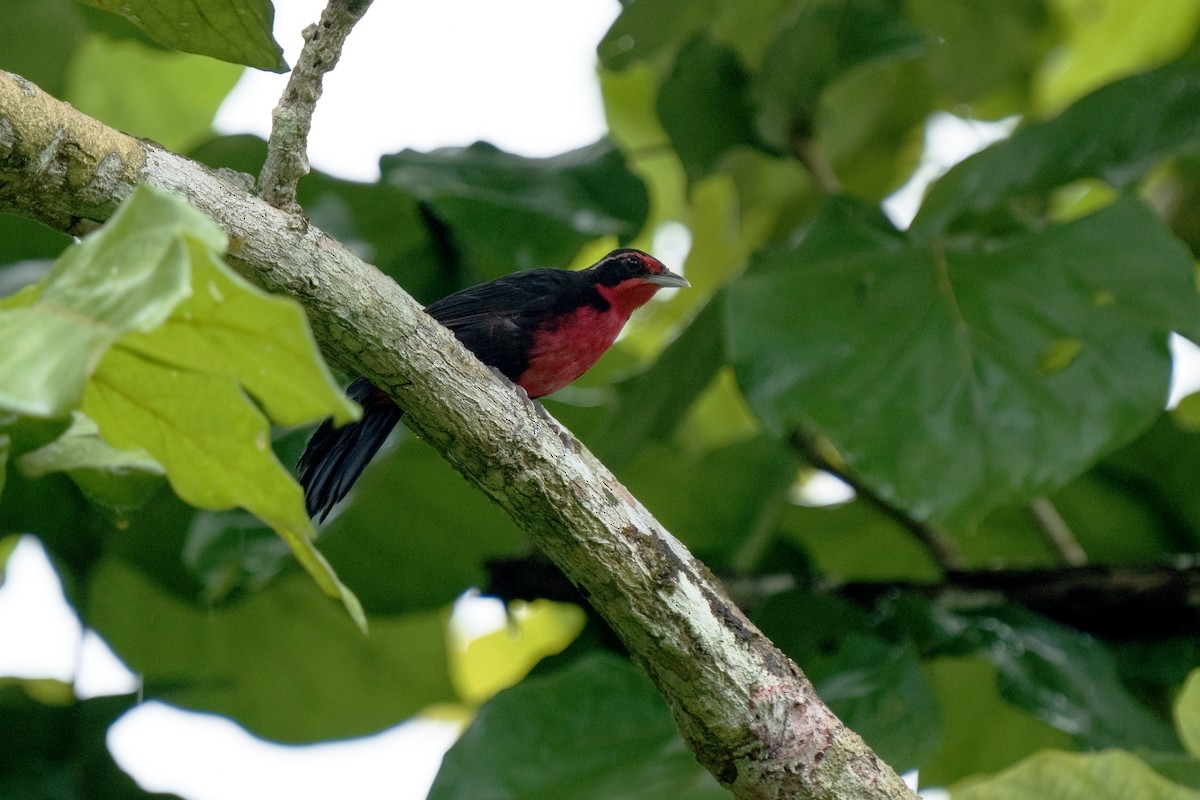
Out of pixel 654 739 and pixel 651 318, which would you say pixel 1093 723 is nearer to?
A: pixel 654 739

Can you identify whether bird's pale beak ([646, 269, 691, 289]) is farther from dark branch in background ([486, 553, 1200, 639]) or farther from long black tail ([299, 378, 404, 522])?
long black tail ([299, 378, 404, 522])

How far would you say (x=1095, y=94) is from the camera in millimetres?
3850

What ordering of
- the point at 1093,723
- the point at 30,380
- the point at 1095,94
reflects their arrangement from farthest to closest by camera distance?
the point at 1095,94 < the point at 1093,723 < the point at 30,380

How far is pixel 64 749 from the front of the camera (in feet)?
12.4

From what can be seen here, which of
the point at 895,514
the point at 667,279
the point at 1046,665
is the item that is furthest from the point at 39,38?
the point at 1046,665

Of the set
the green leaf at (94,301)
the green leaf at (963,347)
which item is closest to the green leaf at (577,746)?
the green leaf at (963,347)

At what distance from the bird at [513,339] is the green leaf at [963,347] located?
15.6 inches

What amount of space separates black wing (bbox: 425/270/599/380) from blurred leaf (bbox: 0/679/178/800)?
1.49 meters

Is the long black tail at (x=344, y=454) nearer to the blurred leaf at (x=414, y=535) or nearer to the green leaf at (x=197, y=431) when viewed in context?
the blurred leaf at (x=414, y=535)

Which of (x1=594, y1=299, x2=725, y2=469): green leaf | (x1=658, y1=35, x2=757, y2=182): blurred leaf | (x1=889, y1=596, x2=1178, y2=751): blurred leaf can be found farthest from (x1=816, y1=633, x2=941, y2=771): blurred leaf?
(x1=658, y1=35, x2=757, y2=182): blurred leaf

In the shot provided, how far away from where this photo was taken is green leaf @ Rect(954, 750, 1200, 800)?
2311mm

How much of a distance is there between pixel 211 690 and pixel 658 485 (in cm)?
159

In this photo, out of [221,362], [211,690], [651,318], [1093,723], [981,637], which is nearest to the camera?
[221,362]

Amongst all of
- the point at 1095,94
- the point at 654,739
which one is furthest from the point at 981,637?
the point at 1095,94
